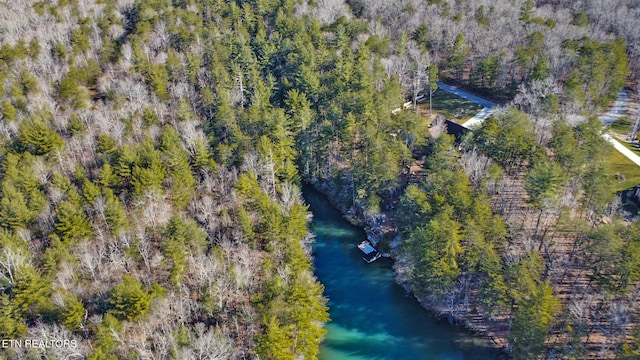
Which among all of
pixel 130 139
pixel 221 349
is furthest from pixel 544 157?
pixel 130 139

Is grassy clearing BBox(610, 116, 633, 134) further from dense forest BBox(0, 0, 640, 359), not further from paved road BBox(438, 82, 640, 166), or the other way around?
dense forest BBox(0, 0, 640, 359)

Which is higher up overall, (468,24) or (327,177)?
(468,24)

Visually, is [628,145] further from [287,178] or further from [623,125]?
[287,178]

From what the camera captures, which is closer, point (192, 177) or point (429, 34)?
point (192, 177)

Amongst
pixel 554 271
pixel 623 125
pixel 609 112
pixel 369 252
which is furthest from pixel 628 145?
pixel 369 252

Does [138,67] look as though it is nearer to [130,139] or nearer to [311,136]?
[130,139]

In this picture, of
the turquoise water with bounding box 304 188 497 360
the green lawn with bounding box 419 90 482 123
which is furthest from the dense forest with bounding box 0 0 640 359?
the green lawn with bounding box 419 90 482 123
